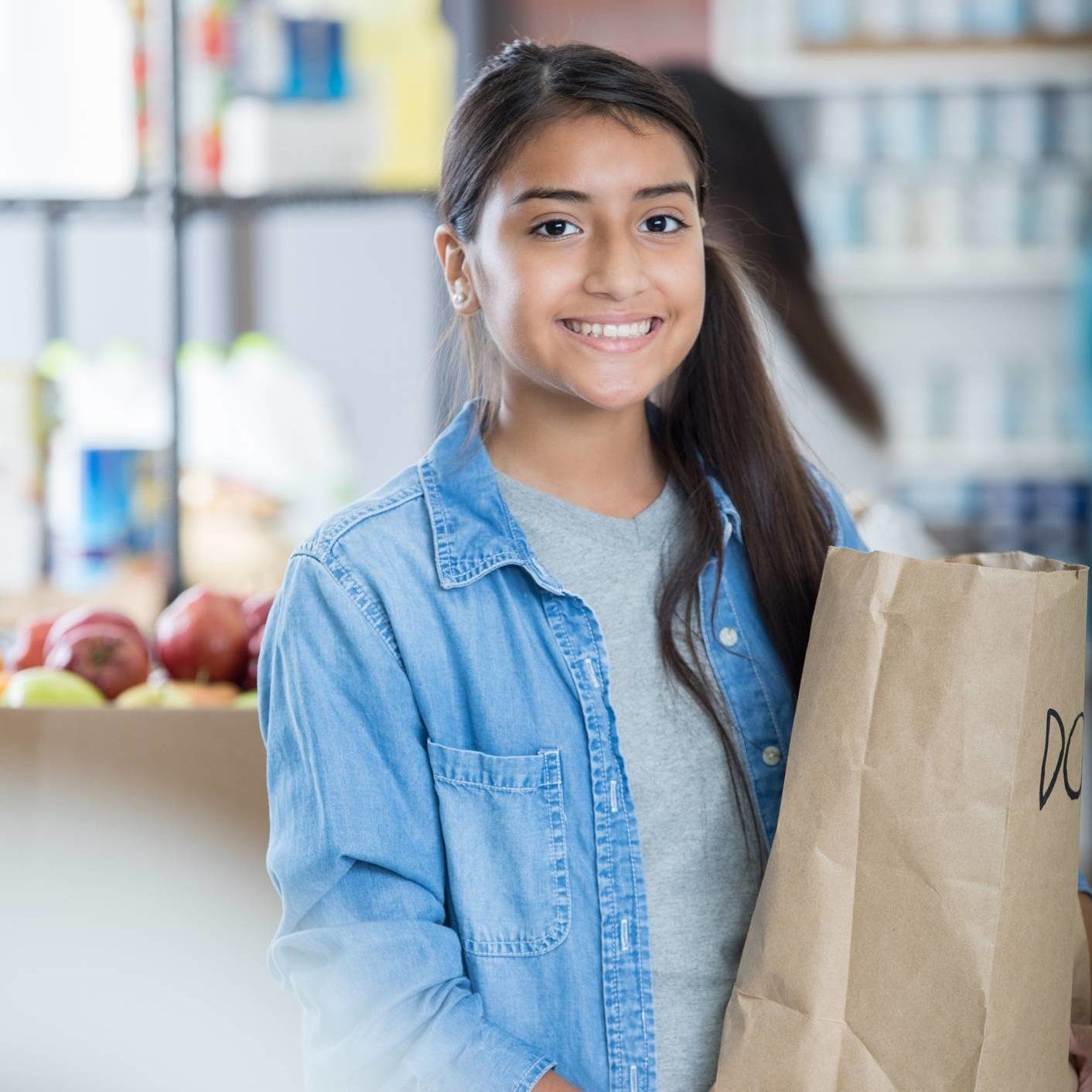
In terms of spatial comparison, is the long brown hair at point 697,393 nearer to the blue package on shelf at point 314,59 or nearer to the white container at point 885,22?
the blue package on shelf at point 314,59

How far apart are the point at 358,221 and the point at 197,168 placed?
1.30 metres

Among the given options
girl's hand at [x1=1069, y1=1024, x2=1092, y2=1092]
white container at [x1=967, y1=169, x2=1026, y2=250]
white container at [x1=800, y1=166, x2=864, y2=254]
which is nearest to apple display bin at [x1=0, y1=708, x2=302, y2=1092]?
girl's hand at [x1=1069, y1=1024, x2=1092, y2=1092]

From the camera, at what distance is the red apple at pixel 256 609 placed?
57.0 inches

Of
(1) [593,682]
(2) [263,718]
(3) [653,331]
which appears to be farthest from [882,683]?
(2) [263,718]

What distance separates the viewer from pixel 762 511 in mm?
1137

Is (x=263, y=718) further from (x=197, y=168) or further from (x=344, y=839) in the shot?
(x=197, y=168)

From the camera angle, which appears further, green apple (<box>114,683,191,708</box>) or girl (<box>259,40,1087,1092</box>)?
green apple (<box>114,683,191,708</box>)

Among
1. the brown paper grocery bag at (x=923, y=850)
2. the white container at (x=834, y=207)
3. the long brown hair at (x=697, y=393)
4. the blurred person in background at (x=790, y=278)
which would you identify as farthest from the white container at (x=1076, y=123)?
the brown paper grocery bag at (x=923, y=850)

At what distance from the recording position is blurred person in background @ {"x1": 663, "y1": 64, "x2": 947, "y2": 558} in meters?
1.99

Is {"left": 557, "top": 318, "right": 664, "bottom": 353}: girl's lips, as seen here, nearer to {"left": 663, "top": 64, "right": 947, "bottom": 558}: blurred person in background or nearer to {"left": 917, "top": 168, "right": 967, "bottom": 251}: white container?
{"left": 663, "top": 64, "right": 947, "bottom": 558}: blurred person in background

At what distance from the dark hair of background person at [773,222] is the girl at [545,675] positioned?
0.88 metres

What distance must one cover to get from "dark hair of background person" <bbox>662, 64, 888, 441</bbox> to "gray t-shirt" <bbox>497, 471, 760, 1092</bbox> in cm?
93

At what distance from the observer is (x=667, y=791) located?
1.01m

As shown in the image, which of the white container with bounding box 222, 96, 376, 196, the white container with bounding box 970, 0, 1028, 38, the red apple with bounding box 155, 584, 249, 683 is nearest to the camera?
the red apple with bounding box 155, 584, 249, 683
